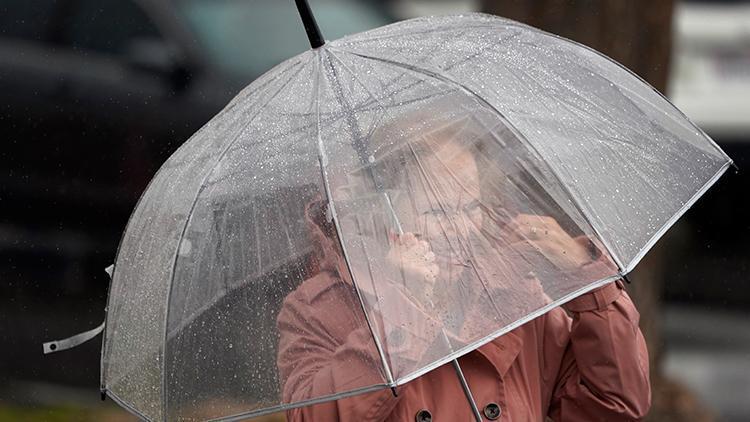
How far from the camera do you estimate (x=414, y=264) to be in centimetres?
276

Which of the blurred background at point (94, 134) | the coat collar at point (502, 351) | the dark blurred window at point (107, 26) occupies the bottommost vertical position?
the coat collar at point (502, 351)

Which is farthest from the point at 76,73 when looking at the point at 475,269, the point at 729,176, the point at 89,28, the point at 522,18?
the point at 475,269

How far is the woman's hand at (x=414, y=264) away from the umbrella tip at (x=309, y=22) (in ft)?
1.49

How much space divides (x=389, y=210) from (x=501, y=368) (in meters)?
0.45

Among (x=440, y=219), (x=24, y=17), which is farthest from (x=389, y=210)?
(x=24, y=17)

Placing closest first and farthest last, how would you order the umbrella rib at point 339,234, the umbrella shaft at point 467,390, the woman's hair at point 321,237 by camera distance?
the umbrella rib at point 339,234, the woman's hair at point 321,237, the umbrella shaft at point 467,390

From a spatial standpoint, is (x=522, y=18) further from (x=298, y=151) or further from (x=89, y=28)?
(x=298, y=151)

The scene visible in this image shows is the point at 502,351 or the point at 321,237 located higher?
the point at 321,237

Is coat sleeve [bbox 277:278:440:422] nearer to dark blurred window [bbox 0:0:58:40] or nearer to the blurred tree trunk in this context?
the blurred tree trunk

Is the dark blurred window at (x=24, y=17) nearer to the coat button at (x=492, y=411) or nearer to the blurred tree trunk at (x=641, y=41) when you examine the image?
the blurred tree trunk at (x=641, y=41)

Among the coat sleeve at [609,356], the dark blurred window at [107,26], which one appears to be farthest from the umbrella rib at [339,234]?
the dark blurred window at [107,26]

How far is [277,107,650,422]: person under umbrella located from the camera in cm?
274

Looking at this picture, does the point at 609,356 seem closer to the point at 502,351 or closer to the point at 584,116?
the point at 502,351

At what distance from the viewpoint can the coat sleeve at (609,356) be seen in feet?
9.80
